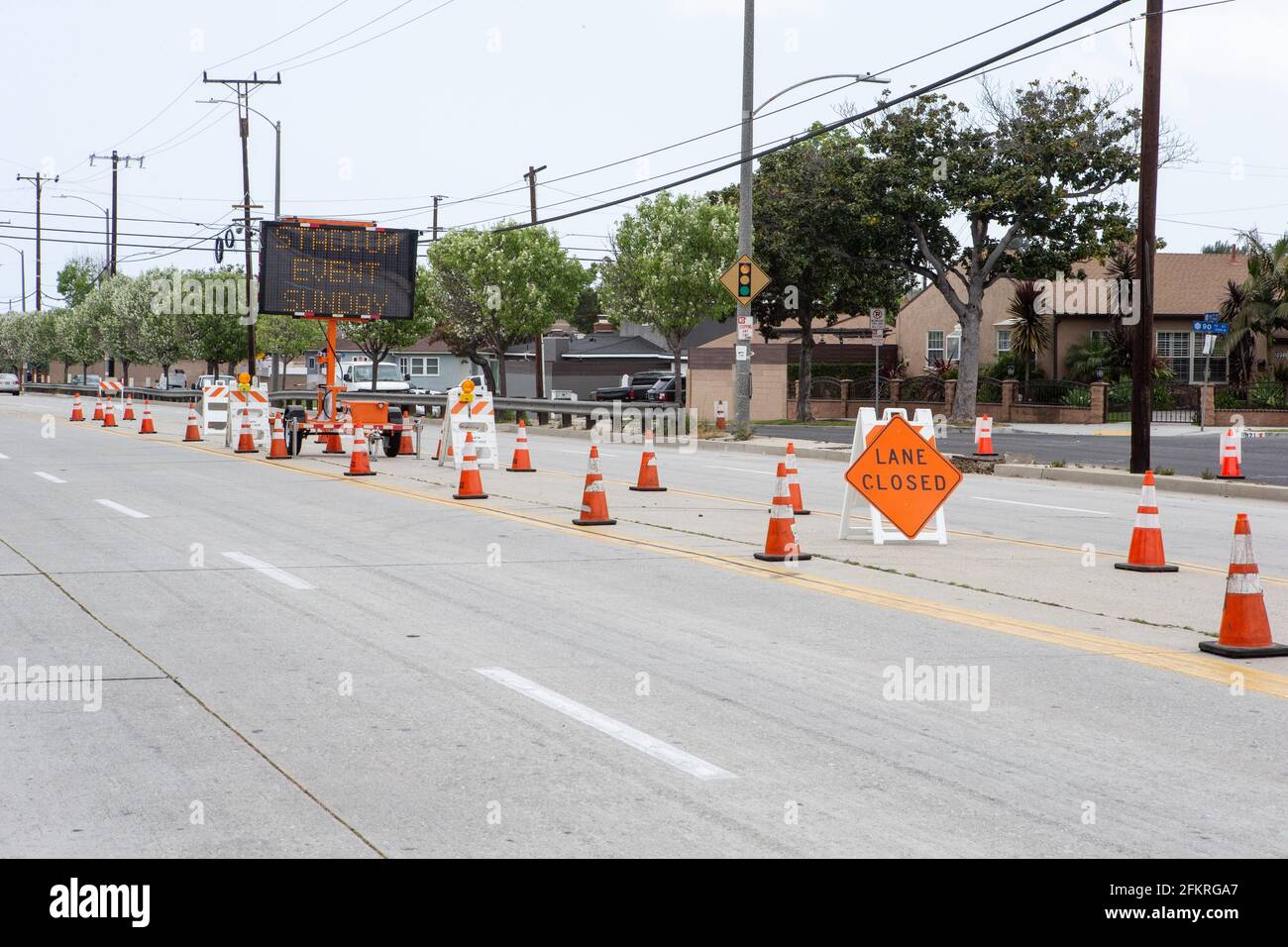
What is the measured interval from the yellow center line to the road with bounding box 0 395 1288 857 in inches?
1.5

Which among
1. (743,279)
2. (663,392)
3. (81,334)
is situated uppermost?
(81,334)

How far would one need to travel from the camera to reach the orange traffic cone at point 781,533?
12.5m

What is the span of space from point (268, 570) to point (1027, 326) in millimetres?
42228

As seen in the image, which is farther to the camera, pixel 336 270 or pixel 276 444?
pixel 336 270

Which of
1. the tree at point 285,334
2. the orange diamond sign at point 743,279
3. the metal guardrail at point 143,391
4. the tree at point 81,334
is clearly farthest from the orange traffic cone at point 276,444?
the tree at point 81,334

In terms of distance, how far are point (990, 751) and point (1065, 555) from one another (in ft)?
23.9

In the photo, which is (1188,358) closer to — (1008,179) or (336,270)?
(1008,179)

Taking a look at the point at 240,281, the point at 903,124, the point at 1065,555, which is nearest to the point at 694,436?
the point at 903,124

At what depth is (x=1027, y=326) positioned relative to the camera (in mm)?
50312

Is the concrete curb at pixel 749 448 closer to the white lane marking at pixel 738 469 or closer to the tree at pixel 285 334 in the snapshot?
the white lane marking at pixel 738 469

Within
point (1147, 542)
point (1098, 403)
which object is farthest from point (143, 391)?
point (1147, 542)
